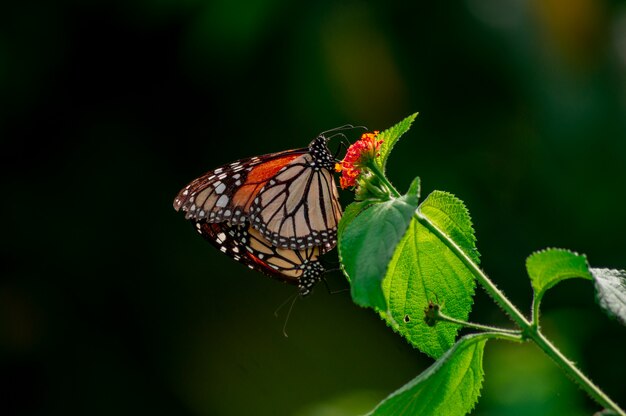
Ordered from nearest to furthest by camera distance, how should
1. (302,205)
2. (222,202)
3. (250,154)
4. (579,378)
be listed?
(579,378), (222,202), (302,205), (250,154)

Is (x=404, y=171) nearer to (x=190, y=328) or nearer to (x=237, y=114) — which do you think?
(x=237, y=114)

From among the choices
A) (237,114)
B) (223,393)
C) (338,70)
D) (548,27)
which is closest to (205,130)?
(237,114)

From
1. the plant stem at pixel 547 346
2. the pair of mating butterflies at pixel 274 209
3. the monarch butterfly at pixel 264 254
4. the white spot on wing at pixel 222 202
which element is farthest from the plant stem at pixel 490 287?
the monarch butterfly at pixel 264 254

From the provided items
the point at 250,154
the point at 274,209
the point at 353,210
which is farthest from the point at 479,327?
the point at 250,154

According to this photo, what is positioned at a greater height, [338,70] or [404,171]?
[338,70]

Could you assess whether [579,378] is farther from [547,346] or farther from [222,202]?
[222,202]

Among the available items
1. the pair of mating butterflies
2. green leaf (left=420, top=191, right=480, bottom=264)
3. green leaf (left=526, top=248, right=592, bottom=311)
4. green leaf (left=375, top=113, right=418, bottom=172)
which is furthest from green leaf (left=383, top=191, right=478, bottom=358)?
the pair of mating butterflies

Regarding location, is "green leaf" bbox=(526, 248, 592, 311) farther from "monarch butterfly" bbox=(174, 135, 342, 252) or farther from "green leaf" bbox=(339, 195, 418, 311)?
"monarch butterfly" bbox=(174, 135, 342, 252)
